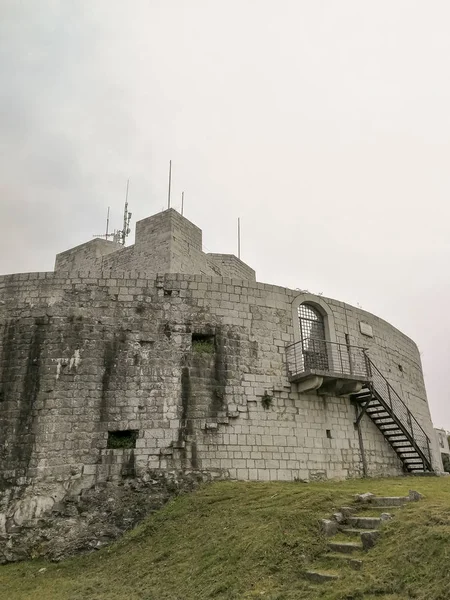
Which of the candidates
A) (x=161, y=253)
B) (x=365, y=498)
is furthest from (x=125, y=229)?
(x=365, y=498)

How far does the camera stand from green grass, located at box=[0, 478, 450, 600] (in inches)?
233

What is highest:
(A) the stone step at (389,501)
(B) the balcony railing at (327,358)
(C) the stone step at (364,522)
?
(B) the balcony railing at (327,358)

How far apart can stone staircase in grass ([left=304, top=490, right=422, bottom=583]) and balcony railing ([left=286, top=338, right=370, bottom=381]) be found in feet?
17.4

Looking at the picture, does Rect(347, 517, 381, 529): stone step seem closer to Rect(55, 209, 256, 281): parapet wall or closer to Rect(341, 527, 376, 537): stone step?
Rect(341, 527, 376, 537): stone step

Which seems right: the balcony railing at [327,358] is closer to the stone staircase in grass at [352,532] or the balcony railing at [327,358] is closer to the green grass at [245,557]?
the green grass at [245,557]

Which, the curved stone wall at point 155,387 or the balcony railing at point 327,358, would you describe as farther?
the balcony railing at point 327,358

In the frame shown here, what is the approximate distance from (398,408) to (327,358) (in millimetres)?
3551

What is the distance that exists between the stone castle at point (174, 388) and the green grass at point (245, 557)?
137cm

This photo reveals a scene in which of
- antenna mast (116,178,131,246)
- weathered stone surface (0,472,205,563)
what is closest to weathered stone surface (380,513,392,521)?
weathered stone surface (0,472,205,563)

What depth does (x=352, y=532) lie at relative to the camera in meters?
7.30

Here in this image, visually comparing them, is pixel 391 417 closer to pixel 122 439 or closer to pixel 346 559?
pixel 122 439

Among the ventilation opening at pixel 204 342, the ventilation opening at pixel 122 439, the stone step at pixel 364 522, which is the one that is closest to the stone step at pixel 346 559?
the stone step at pixel 364 522

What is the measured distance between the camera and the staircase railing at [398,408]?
607 inches

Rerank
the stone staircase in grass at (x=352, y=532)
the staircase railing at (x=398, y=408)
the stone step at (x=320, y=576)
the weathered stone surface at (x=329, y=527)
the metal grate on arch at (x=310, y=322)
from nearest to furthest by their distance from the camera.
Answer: the stone step at (x=320, y=576) → the stone staircase in grass at (x=352, y=532) → the weathered stone surface at (x=329, y=527) → the metal grate on arch at (x=310, y=322) → the staircase railing at (x=398, y=408)
